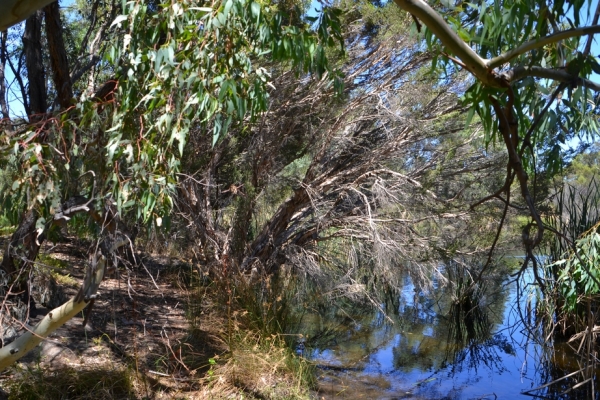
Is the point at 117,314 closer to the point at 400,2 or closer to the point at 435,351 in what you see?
the point at 435,351

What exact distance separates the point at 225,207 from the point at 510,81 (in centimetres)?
772

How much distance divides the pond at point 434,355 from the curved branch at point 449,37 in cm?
523

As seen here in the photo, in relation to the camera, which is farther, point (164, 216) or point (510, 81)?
point (164, 216)

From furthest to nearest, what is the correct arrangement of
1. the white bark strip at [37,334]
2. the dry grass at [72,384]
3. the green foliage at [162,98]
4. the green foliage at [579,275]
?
the green foliage at [579,275] → the dry grass at [72,384] → the white bark strip at [37,334] → the green foliage at [162,98]

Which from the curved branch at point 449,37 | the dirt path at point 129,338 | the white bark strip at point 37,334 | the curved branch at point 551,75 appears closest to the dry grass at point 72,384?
the dirt path at point 129,338

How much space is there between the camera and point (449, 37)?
2.66 meters

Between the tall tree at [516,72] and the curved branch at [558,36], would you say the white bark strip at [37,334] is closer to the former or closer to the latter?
the tall tree at [516,72]

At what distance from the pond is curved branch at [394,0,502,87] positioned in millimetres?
5228

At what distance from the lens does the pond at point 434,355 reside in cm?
848

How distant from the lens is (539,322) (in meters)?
8.88

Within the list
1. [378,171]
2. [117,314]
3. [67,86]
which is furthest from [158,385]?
[378,171]

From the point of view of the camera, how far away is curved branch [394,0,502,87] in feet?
8.73

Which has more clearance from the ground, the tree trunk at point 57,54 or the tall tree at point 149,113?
the tree trunk at point 57,54

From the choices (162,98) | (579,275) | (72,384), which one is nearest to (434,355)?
(579,275)
